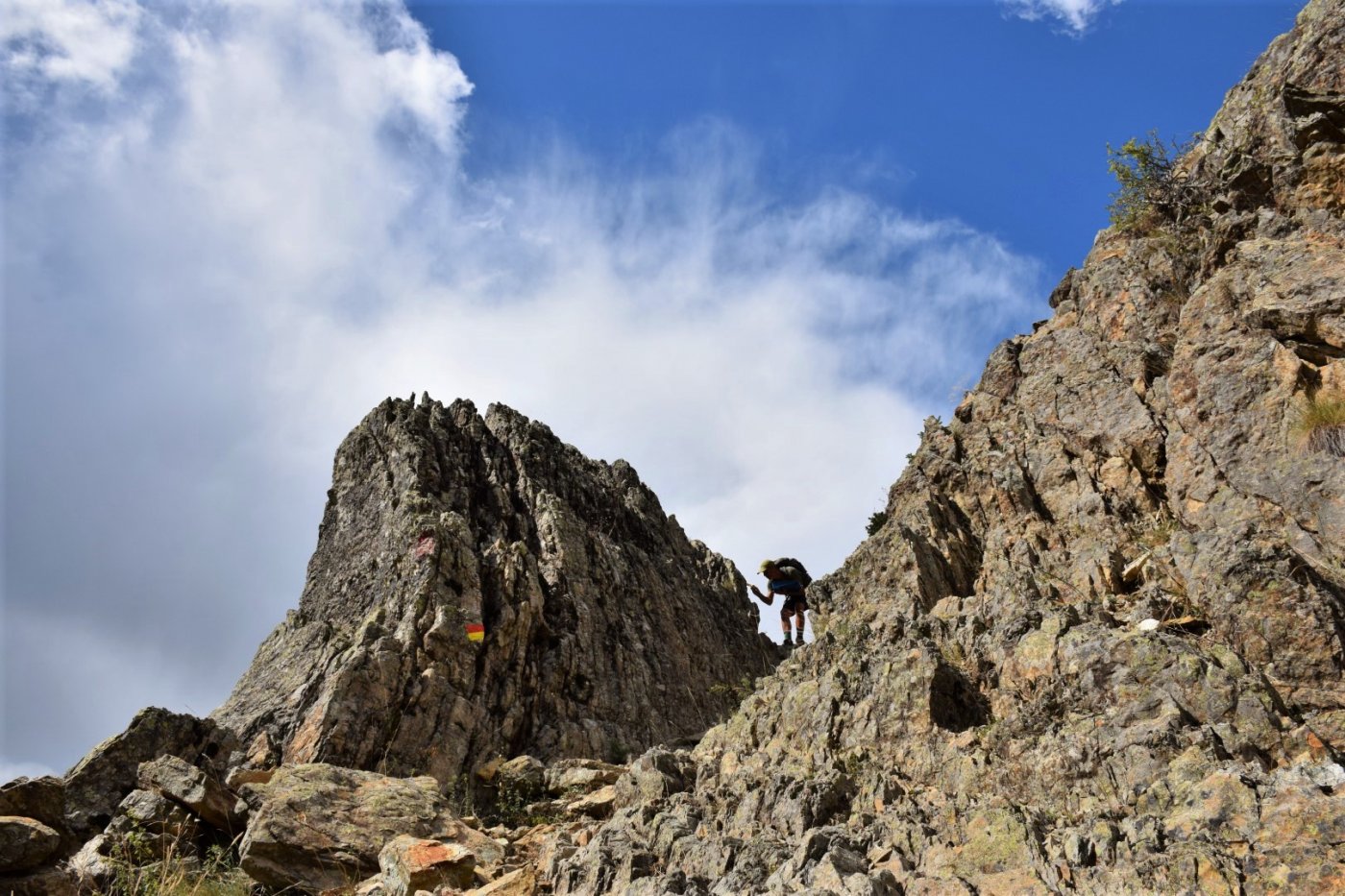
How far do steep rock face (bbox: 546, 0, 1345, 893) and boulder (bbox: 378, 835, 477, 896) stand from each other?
1.50 metres

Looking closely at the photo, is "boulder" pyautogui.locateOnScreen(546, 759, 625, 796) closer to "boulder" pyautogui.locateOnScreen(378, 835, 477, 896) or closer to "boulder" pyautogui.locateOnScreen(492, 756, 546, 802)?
"boulder" pyautogui.locateOnScreen(492, 756, 546, 802)

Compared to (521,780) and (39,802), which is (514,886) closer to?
(39,802)

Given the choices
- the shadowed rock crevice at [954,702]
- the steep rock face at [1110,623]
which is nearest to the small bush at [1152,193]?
the steep rock face at [1110,623]

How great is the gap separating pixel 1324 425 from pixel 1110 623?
4112 millimetres

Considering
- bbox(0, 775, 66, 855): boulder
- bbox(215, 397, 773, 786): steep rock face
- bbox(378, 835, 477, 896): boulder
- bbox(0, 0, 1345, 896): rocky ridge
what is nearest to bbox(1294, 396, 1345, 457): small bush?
bbox(0, 0, 1345, 896): rocky ridge

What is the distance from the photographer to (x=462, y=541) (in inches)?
1028

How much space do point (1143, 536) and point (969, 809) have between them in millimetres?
6905

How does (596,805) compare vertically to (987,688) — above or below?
below

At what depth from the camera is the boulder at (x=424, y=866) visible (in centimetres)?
1162

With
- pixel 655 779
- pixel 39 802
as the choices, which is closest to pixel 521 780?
pixel 655 779

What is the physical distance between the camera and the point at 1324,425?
1220 centimetres

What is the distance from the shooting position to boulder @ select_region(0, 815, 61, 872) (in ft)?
38.5

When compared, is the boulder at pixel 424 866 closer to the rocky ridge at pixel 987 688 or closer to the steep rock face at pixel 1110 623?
the rocky ridge at pixel 987 688

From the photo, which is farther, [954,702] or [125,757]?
[125,757]
